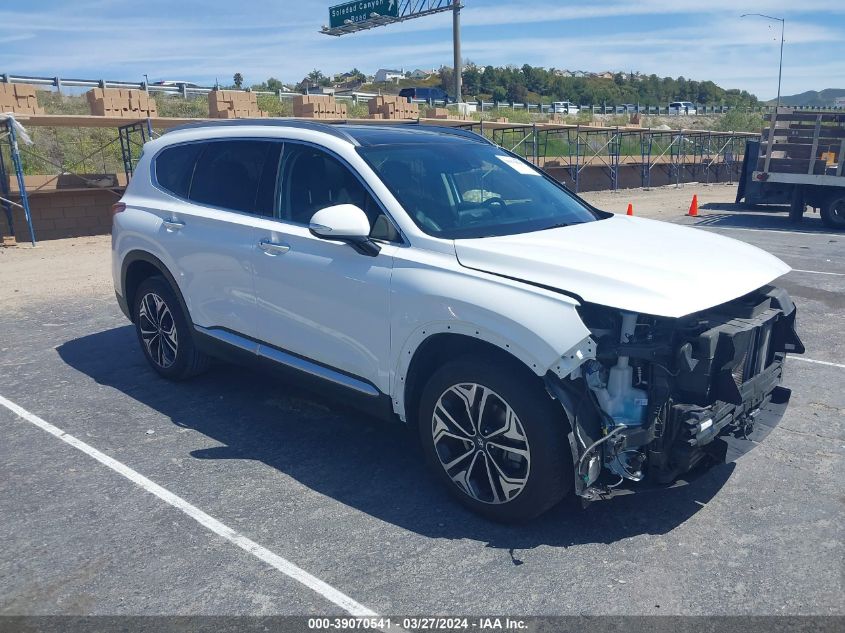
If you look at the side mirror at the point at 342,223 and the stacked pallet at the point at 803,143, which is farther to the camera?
the stacked pallet at the point at 803,143

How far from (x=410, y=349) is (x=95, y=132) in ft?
85.3

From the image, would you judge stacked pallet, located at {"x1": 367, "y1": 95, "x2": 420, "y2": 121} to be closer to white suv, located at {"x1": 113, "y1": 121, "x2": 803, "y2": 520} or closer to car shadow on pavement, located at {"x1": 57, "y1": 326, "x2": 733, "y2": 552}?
car shadow on pavement, located at {"x1": 57, "y1": 326, "x2": 733, "y2": 552}

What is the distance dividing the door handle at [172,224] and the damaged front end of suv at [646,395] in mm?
3164

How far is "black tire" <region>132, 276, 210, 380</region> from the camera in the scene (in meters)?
5.57

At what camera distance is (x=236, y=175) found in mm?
5027

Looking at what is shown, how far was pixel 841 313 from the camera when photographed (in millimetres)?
8117

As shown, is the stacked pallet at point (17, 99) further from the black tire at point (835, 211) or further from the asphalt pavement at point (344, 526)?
the black tire at point (835, 211)

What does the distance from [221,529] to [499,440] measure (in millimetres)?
1472

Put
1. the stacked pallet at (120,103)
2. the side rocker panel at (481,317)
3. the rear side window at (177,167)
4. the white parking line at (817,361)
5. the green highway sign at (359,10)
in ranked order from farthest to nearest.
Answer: the green highway sign at (359,10)
the stacked pallet at (120,103)
the white parking line at (817,361)
the rear side window at (177,167)
the side rocker panel at (481,317)

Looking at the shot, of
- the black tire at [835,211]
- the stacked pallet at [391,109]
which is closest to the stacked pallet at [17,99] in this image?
the stacked pallet at [391,109]

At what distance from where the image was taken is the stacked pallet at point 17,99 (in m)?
15.2

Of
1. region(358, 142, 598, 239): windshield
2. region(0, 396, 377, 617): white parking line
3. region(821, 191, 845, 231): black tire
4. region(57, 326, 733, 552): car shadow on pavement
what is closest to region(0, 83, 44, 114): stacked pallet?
region(57, 326, 733, 552): car shadow on pavement

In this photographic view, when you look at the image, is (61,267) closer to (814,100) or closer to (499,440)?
(499,440)

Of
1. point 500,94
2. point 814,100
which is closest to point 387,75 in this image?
point 500,94
